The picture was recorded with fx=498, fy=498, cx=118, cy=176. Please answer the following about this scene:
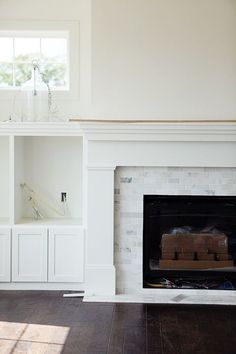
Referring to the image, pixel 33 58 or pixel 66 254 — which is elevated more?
pixel 33 58

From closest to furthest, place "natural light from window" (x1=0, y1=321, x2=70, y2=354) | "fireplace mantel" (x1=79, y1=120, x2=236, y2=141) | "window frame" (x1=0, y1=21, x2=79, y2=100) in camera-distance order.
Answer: "natural light from window" (x1=0, y1=321, x2=70, y2=354)
"fireplace mantel" (x1=79, y1=120, x2=236, y2=141)
"window frame" (x1=0, y1=21, x2=79, y2=100)

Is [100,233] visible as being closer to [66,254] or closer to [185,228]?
[66,254]

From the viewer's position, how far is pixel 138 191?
14.9ft

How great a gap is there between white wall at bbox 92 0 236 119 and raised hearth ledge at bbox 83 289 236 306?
5.23ft

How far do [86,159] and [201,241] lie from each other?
4.32 feet

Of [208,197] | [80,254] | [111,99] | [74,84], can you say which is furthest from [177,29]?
[80,254]

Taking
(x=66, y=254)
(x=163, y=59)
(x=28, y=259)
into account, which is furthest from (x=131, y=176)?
(x=28, y=259)

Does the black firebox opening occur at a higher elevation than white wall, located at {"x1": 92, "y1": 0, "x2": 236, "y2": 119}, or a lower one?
lower

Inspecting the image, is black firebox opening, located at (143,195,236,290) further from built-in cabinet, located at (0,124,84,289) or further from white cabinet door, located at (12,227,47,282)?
white cabinet door, located at (12,227,47,282)

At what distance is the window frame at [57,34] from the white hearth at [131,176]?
0.81 m

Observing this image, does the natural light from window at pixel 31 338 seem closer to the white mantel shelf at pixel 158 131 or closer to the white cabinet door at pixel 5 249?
the white cabinet door at pixel 5 249

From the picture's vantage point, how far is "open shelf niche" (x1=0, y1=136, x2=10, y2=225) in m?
5.12

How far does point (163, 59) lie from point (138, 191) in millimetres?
1208

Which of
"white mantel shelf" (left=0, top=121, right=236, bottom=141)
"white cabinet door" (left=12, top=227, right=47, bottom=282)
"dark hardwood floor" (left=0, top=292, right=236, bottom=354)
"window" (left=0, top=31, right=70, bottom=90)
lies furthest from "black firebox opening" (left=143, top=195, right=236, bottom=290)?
"window" (left=0, top=31, right=70, bottom=90)
